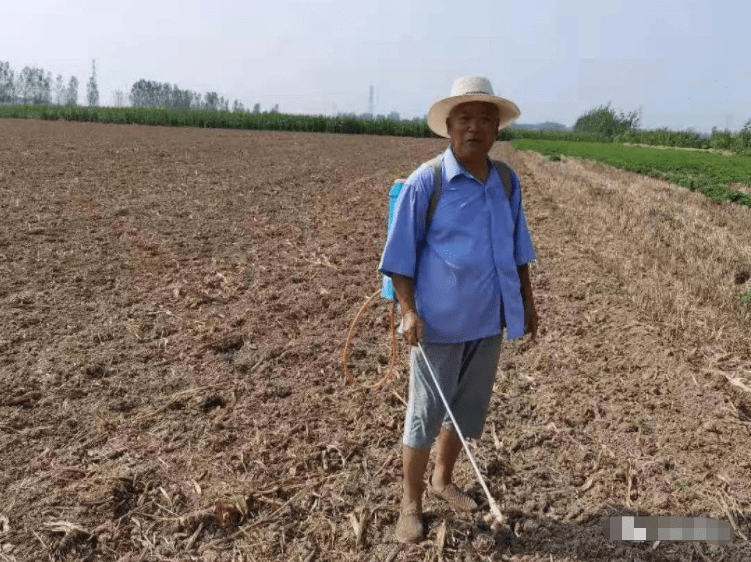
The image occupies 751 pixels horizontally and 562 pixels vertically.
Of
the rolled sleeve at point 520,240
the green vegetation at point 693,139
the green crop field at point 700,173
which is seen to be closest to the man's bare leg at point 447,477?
the rolled sleeve at point 520,240

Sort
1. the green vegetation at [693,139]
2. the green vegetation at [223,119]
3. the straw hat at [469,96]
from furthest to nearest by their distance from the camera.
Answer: the green vegetation at [223,119] → the green vegetation at [693,139] → the straw hat at [469,96]

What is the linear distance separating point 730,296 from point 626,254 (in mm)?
1851

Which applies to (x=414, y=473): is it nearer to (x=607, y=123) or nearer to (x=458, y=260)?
(x=458, y=260)

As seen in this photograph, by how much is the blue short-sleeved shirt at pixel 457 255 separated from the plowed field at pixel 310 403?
1004mm

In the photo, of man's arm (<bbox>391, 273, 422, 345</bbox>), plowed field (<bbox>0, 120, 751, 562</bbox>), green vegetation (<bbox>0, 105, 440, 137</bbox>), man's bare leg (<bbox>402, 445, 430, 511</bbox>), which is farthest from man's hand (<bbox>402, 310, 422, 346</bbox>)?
green vegetation (<bbox>0, 105, 440, 137</bbox>)

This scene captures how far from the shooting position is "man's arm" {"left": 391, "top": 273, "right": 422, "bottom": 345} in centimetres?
238

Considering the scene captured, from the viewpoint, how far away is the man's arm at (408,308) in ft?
7.80

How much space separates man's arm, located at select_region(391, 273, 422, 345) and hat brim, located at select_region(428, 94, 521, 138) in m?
0.60

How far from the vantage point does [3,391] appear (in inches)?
153

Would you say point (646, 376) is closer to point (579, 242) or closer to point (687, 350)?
point (687, 350)

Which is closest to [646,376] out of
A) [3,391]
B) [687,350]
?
[687,350]

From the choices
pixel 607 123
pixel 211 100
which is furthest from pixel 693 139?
pixel 211 100

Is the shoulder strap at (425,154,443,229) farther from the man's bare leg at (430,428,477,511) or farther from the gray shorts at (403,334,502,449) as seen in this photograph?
the man's bare leg at (430,428,477,511)

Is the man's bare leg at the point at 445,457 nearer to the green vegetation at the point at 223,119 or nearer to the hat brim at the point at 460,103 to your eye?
the hat brim at the point at 460,103
